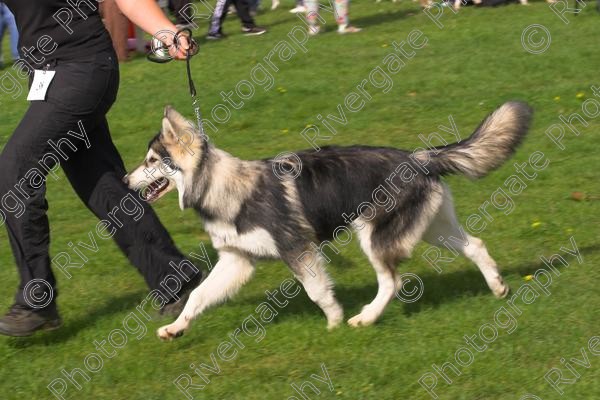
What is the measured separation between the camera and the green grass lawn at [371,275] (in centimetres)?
479

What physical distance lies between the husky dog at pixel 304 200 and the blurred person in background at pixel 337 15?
8.47 m

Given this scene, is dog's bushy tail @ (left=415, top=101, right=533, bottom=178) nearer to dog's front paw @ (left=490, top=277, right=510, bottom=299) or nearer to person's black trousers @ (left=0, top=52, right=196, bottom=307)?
dog's front paw @ (left=490, top=277, right=510, bottom=299)

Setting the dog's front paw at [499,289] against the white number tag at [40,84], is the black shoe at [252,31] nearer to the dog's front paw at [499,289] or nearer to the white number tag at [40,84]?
the dog's front paw at [499,289]

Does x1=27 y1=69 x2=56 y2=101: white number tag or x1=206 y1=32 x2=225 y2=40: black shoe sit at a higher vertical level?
x1=27 y1=69 x2=56 y2=101: white number tag

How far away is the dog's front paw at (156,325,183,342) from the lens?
17.1 feet

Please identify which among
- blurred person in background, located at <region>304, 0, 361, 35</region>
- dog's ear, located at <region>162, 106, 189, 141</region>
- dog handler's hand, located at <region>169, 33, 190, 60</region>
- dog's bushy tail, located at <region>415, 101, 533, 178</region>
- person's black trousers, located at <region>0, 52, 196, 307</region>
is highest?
dog's bushy tail, located at <region>415, 101, 533, 178</region>

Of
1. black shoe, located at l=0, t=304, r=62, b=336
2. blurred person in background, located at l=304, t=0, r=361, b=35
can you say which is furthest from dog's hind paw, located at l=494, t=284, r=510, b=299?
blurred person in background, located at l=304, t=0, r=361, b=35

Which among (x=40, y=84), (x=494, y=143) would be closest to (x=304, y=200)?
(x=494, y=143)

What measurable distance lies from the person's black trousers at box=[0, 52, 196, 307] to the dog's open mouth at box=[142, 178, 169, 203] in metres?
0.11

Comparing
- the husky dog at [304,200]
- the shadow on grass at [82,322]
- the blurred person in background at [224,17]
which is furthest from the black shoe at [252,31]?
the husky dog at [304,200]

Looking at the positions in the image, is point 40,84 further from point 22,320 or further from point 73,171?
point 22,320

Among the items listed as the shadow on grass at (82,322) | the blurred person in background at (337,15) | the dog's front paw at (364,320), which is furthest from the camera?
the blurred person in background at (337,15)

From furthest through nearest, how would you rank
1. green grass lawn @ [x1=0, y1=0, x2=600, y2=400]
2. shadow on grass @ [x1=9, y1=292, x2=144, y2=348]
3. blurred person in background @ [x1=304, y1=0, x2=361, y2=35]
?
blurred person in background @ [x1=304, y1=0, x2=361, y2=35] < shadow on grass @ [x1=9, y1=292, x2=144, y2=348] < green grass lawn @ [x1=0, y1=0, x2=600, y2=400]

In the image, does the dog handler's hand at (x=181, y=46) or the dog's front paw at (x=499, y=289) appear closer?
the dog handler's hand at (x=181, y=46)
